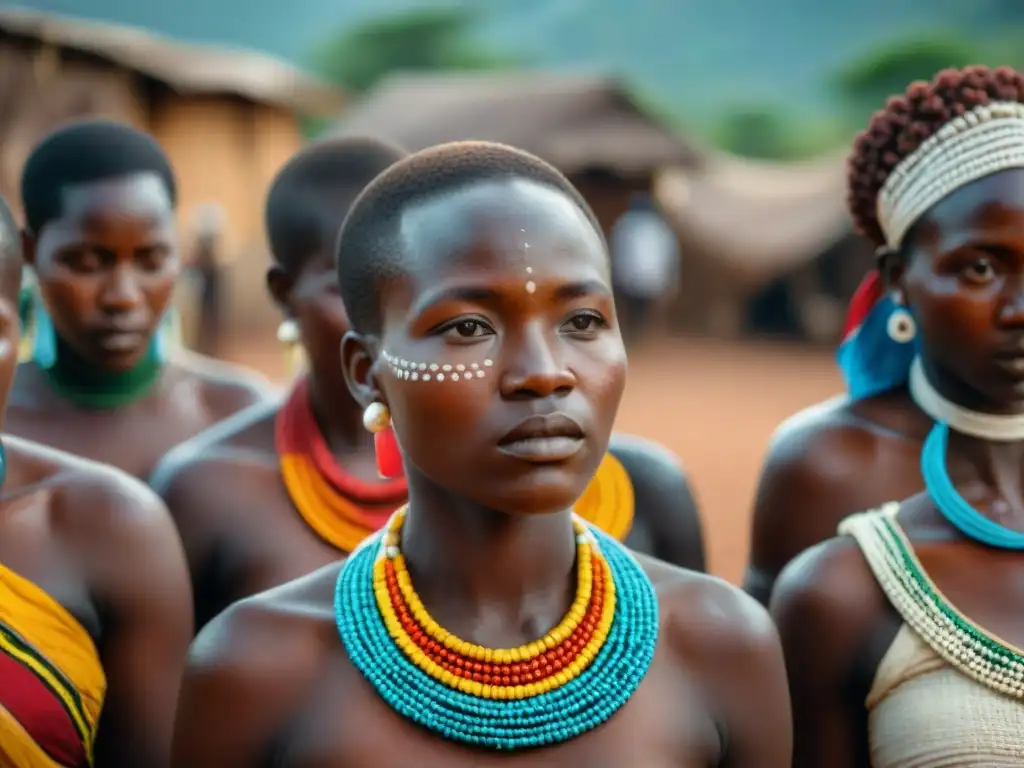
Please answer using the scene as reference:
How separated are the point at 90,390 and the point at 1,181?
43.7ft

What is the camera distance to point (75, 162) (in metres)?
3.72

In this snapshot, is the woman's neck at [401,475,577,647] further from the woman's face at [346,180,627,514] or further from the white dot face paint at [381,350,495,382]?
the white dot face paint at [381,350,495,382]

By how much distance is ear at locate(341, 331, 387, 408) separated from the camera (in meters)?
2.05

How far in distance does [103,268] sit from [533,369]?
7.25ft

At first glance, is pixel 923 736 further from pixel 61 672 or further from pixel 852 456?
pixel 61 672

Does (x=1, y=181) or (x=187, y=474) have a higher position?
(x=187, y=474)

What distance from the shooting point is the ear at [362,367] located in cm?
205

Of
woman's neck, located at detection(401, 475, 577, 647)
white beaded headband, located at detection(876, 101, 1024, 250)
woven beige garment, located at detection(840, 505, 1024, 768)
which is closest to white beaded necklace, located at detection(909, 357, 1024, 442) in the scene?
white beaded headband, located at detection(876, 101, 1024, 250)

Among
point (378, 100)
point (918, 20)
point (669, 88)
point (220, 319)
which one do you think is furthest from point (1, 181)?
point (669, 88)

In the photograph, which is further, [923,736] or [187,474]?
[187,474]

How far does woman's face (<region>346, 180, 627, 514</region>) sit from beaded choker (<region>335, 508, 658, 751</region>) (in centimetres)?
21

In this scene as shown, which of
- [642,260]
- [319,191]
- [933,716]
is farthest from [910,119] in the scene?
[642,260]

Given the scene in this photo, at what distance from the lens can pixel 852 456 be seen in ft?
9.97

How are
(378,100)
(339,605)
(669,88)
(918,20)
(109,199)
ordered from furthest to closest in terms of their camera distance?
(669,88), (918,20), (378,100), (109,199), (339,605)
